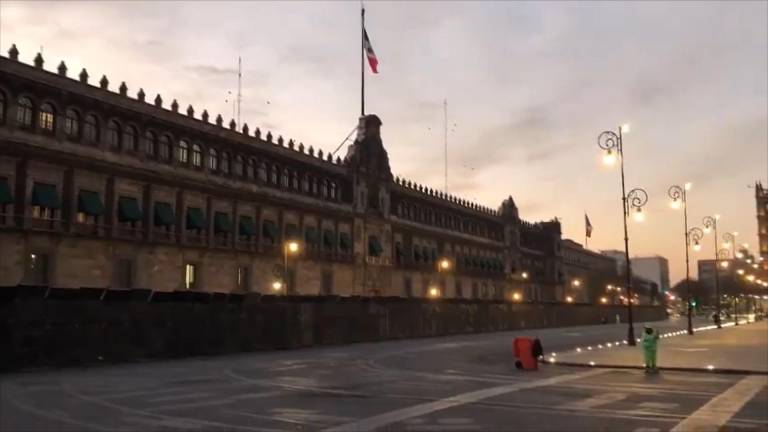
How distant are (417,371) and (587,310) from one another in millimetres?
73937

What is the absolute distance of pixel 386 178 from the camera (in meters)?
82.7

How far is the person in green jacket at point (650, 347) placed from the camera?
2289 cm

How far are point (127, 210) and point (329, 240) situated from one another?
25807 mm

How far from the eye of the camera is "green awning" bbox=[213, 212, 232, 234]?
58.2 meters

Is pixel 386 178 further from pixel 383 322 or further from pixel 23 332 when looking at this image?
pixel 23 332

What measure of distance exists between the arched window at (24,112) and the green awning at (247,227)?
810 inches

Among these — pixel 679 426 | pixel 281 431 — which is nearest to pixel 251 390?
pixel 281 431

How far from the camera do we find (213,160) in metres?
58.9

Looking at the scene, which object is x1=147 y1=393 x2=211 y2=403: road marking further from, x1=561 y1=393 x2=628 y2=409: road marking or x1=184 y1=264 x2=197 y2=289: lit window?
x1=184 y1=264 x2=197 y2=289: lit window

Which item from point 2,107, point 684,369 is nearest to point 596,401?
point 684,369

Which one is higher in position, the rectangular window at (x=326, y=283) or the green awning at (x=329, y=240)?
the green awning at (x=329, y=240)

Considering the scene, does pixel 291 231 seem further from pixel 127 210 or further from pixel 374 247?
pixel 127 210

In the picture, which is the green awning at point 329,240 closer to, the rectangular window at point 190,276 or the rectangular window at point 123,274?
the rectangular window at point 190,276

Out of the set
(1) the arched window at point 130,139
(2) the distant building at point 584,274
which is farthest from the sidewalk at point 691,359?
(2) the distant building at point 584,274
